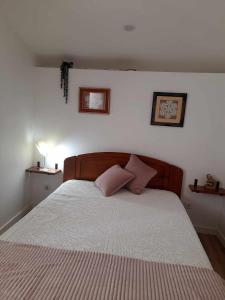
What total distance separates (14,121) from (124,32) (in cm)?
176

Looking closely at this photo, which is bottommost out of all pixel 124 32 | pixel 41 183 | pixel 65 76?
pixel 41 183

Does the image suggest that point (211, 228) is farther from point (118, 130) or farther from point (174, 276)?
point (174, 276)

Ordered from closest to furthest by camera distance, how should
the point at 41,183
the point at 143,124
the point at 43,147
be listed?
the point at 143,124 < the point at 43,147 < the point at 41,183

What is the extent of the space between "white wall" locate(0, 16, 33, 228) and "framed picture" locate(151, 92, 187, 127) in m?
1.79

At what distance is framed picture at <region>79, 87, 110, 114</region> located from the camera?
3089mm

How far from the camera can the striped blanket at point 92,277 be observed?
109cm

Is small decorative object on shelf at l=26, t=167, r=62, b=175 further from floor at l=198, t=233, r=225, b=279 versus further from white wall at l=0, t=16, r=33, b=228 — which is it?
floor at l=198, t=233, r=225, b=279

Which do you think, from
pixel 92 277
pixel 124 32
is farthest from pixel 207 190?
pixel 124 32

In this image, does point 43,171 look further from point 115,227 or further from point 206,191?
point 206,191

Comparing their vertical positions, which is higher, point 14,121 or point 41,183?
point 14,121

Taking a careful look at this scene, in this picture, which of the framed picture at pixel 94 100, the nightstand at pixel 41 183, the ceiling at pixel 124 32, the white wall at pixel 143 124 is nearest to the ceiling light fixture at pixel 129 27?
the ceiling at pixel 124 32

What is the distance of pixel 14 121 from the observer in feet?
9.13

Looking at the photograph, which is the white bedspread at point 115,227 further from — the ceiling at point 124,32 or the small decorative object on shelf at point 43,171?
the ceiling at point 124,32

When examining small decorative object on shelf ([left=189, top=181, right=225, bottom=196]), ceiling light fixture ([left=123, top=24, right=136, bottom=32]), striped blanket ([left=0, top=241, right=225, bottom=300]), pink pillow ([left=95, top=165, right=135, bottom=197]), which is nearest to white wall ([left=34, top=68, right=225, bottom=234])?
small decorative object on shelf ([left=189, top=181, right=225, bottom=196])
